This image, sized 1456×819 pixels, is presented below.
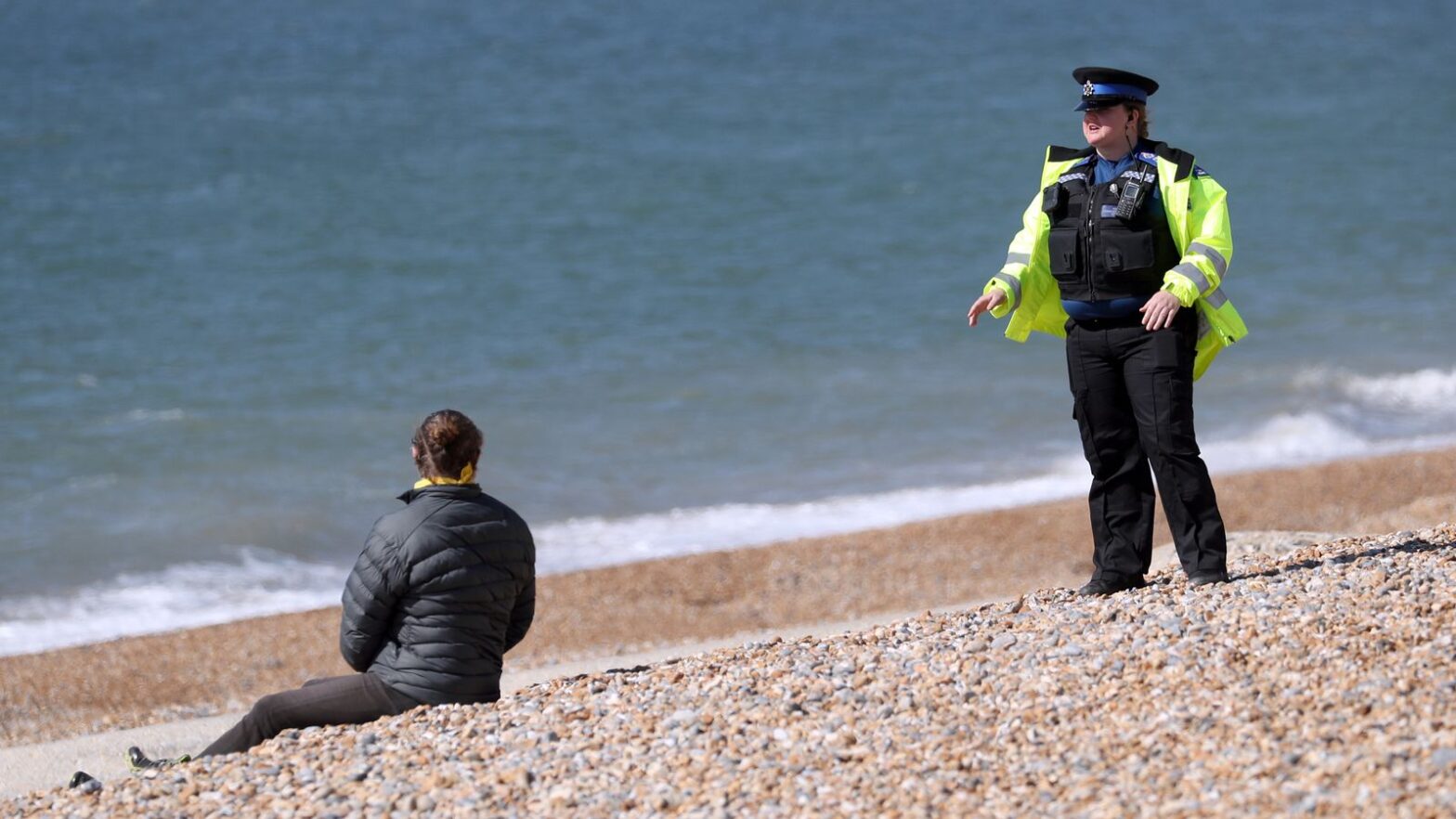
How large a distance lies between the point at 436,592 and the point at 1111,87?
286cm

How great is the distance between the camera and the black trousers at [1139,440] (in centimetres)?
583

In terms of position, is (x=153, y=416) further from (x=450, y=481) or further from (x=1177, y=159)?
(x=1177, y=159)

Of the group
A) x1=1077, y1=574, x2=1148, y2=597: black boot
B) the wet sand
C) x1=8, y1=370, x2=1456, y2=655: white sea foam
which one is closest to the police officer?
x1=1077, y1=574, x2=1148, y2=597: black boot

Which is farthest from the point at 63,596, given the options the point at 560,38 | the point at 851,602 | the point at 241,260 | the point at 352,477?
the point at 560,38

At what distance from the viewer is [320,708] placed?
18.4 ft

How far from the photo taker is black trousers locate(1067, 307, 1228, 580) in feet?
19.1

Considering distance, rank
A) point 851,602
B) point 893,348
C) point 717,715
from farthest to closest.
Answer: point 893,348
point 851,602
point 717,715

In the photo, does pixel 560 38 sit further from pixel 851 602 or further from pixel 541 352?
pixel 851 602

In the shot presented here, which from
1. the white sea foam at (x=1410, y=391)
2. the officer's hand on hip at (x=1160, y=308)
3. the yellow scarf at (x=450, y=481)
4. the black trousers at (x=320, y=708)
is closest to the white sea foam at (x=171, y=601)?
the black trousers at (x=320, y=708)

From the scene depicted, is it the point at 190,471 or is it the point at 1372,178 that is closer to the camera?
the point at 190,471

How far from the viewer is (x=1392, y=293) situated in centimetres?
2059

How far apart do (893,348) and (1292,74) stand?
23.5 metres

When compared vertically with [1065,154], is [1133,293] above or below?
below

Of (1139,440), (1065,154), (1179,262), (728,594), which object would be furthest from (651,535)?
(1179,262)
